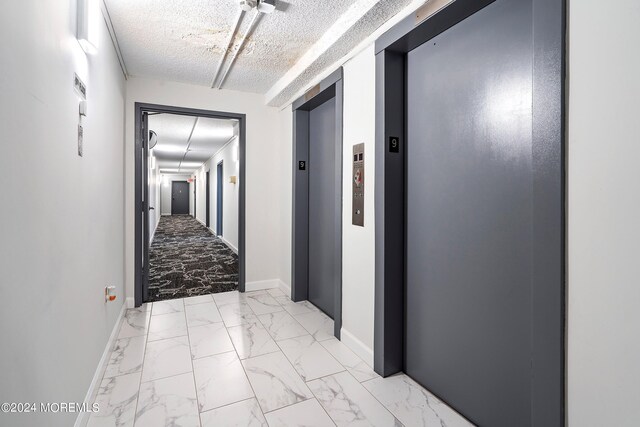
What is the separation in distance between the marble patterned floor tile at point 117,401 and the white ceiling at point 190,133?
3589 millimetres

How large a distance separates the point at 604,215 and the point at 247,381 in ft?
6.74

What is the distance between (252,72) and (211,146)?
16.8ft

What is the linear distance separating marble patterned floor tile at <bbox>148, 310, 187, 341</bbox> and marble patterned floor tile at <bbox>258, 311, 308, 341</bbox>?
731mm

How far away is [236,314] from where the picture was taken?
320 cm

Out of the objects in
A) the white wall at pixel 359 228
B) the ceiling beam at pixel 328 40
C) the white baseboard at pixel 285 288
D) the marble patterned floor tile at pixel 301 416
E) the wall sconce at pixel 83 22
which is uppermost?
the ceiling beam at pixel 328 40

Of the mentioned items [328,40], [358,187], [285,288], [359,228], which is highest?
[328,40]

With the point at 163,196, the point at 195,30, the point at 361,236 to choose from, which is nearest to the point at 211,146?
the point at 195,30

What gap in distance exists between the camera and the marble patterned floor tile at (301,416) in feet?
5.44

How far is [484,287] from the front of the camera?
5.33ft

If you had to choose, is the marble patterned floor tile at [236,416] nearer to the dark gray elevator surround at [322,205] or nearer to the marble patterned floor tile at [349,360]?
the marble patterned floor tile at [349,360]

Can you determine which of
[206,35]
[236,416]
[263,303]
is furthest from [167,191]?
[236,416]

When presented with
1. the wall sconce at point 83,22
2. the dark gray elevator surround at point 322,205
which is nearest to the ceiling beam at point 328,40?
the dark gray elevator surround at point 322,205

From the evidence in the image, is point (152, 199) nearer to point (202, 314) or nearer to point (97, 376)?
point (202, 314)

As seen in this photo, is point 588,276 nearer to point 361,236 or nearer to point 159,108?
point 361,236
